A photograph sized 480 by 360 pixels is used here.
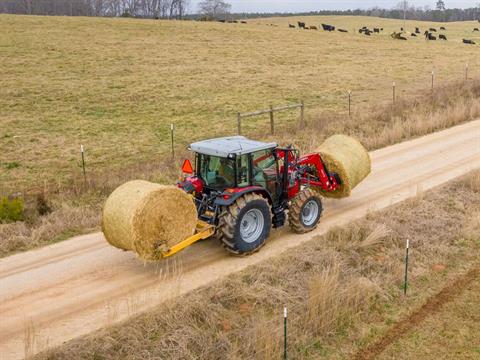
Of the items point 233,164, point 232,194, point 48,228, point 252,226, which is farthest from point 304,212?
point 48,228

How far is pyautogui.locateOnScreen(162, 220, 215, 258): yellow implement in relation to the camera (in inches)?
414

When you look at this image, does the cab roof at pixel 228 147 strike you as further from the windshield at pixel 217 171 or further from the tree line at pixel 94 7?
the tree line at pixel 94 7

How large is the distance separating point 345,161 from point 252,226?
139 inches

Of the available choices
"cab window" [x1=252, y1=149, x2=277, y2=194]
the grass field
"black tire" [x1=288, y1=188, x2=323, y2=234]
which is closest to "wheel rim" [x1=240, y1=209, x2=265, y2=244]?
"cab window" [x1=252, y1=149, x2=277, y2=194]

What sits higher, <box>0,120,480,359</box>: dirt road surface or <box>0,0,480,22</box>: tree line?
<box>0,0,480,22</box>: tree line

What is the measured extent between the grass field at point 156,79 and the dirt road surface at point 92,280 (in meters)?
6.44

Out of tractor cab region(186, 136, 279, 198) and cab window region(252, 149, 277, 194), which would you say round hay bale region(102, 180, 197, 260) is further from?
cab window region(252, 149, 277, 194)

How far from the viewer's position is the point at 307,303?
9586mm

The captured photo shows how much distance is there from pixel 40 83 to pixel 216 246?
27677mm

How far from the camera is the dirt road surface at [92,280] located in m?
9.27

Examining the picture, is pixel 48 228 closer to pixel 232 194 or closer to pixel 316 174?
pixel 232 194

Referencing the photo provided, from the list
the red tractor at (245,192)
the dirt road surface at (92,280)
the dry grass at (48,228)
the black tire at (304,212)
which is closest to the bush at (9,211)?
the dry grass at (48,228)

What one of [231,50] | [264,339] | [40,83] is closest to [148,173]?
[264,339]

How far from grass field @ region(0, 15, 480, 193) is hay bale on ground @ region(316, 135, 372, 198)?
8.15m
